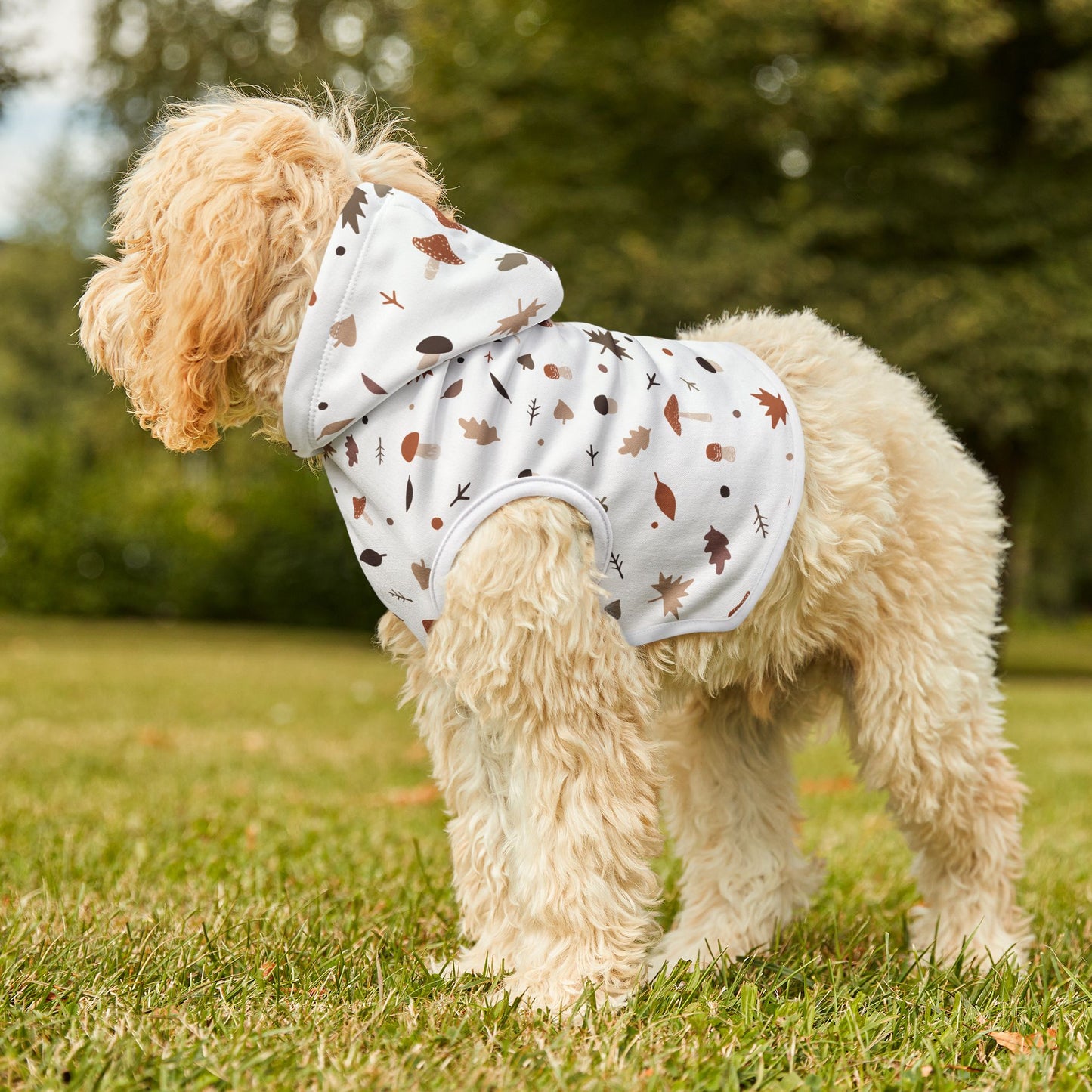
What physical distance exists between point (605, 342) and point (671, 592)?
1.94 ft

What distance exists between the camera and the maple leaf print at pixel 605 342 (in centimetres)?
266

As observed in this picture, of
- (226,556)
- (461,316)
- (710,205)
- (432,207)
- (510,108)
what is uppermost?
(510,108)

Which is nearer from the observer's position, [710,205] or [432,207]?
[432,207]

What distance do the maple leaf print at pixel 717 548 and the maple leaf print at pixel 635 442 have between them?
0.26 m

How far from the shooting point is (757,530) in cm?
268

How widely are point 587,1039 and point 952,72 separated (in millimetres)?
15783

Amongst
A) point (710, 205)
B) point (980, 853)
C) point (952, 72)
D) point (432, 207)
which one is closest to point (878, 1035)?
point (980, 853)

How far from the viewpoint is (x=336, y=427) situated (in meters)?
2.55

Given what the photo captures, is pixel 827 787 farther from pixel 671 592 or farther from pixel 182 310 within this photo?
pixel 182 310

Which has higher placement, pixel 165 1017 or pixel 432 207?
pixel 432 207

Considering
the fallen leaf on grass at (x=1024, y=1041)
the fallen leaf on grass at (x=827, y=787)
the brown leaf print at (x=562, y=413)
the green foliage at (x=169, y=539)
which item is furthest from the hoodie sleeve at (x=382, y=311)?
the green foliage at (x=169, y=539)

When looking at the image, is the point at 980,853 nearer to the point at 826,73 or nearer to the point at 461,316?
the point at 461,316

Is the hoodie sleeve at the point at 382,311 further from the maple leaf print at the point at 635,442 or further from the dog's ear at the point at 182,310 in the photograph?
the maple leaf print at the point at 635,442

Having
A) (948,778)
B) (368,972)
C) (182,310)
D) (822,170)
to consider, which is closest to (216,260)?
(182,310)
